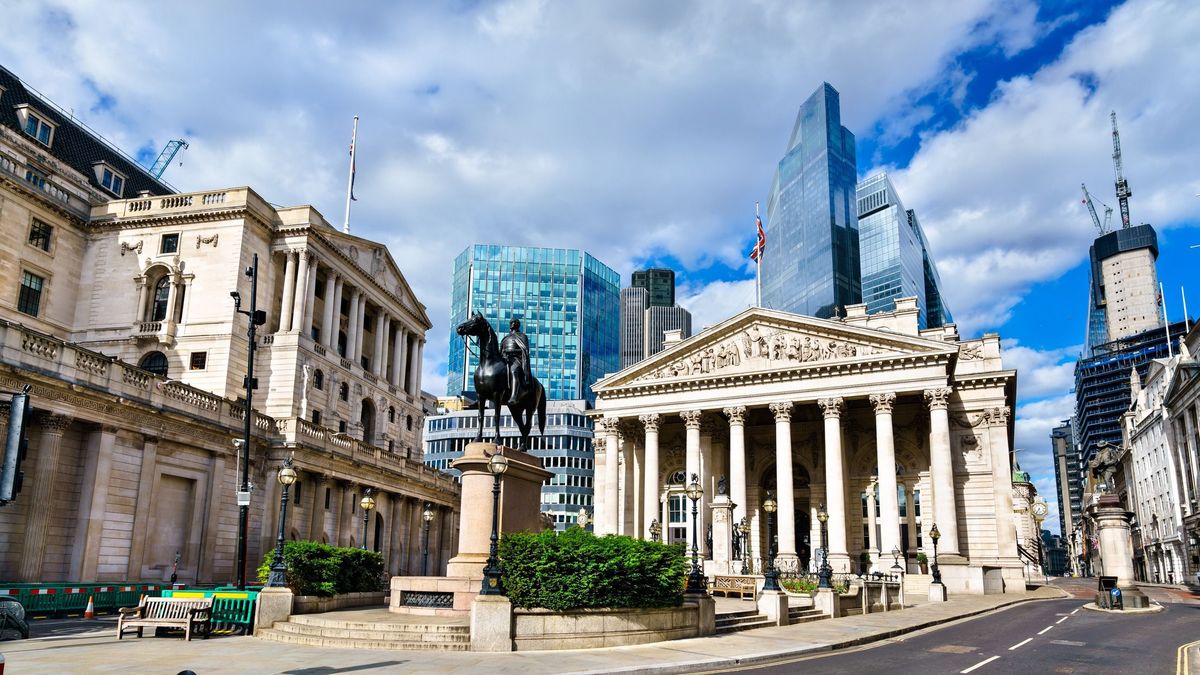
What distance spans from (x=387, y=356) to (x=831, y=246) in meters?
131

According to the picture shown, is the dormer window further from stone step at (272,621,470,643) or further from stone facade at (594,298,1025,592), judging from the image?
stone step at (272,621,470,643)

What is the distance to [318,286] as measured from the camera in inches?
2251

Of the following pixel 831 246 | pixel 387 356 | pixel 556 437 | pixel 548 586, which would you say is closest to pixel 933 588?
pixel 548 586

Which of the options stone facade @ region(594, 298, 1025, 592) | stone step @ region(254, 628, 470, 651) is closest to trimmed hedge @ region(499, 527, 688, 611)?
stone step @ region(254, 628, 470, 651)

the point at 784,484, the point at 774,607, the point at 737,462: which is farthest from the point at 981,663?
the point at 737,462

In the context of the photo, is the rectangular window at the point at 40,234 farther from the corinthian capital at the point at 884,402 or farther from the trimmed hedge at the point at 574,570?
the corinthian capital at the point at 884,402

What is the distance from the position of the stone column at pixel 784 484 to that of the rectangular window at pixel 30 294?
151ft

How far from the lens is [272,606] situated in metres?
20.4

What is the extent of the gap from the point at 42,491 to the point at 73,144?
3498 centimetres

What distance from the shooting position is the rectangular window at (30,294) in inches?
1793

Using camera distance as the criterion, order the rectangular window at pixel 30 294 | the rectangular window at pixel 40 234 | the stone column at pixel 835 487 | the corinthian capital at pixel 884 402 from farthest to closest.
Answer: the corinthian capital at pixel 884 402
the stone column at pixel 835 487
the rectangular window at pixel 40 234
the rectangular window at pixel 30 294

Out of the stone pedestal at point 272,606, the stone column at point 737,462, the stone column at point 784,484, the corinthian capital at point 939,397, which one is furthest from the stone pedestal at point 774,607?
the corinthian capital at point 939,397

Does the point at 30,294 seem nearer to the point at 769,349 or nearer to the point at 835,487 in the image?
the point at 769,349

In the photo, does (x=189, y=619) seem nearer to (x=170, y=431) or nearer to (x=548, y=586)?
(x=548, y=586)
